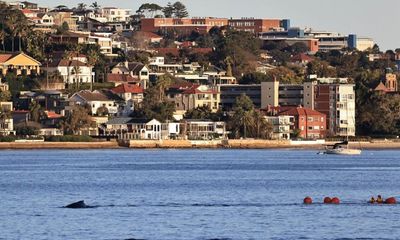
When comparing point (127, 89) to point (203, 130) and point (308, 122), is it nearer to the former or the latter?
point (203, 130)

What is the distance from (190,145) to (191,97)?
42.7 feet

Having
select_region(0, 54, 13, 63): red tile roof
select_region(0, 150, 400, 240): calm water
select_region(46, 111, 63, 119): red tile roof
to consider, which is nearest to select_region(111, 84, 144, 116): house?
select_region(46, 111, 63, 119): red tile roof

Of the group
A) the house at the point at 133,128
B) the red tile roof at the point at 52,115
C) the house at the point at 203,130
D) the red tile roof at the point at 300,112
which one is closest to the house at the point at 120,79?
the house at the point at 203,130

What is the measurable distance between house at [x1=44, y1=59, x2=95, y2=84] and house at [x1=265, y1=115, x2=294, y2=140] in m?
25.1

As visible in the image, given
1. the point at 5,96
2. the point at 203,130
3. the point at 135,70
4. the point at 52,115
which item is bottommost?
the point at 203,130

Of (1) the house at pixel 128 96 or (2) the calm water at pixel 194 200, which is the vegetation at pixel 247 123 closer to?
(1) the house at pixel 128 96

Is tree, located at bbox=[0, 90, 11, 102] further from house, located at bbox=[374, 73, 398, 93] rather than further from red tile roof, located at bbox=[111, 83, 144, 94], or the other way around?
house, located at bbox=[374, 73, 398, 93]

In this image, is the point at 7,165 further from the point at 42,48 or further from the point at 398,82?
the point at 398,82

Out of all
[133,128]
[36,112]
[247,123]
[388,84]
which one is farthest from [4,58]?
[388,84]

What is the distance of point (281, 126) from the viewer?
158 m

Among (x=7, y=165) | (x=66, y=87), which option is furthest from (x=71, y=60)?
(x=7, y=165)

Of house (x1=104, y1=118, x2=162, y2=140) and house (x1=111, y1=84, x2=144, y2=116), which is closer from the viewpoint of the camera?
house (x1=104, y1=118, x2=162, y2=140)

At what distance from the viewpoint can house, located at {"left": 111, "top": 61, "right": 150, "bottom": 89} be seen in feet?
576

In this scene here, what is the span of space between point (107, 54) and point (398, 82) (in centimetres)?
4033
